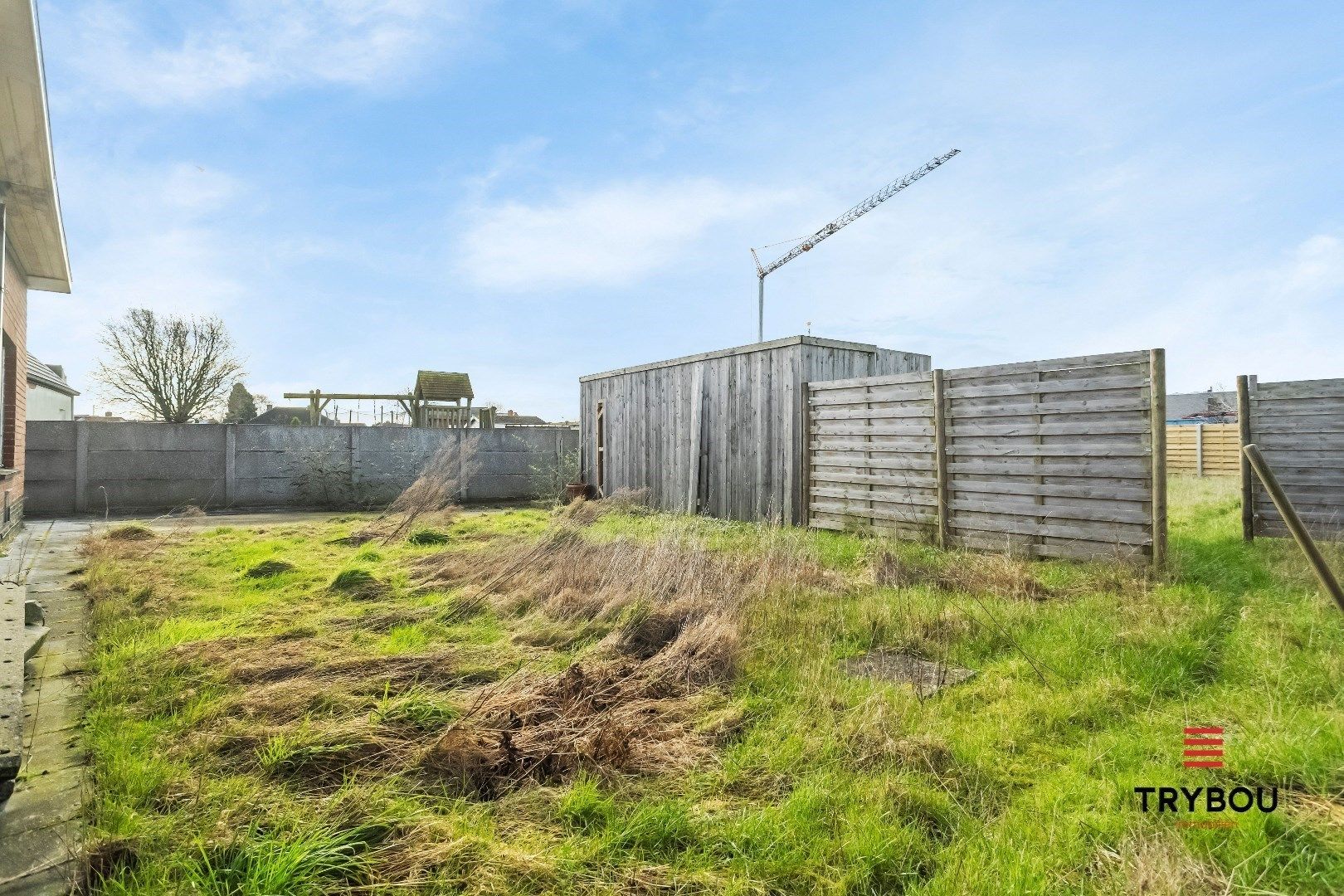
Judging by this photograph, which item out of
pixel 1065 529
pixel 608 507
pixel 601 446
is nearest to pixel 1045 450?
pixel 1065 529

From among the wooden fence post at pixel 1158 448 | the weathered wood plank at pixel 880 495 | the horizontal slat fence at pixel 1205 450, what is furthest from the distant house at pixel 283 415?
the horizontal slat fence at pixel 1205 450

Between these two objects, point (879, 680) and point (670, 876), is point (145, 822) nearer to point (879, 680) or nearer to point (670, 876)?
point (670, 876)

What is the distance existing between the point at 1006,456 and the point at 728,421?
4092 millimetres

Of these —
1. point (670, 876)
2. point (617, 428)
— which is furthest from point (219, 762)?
point (617, 428)

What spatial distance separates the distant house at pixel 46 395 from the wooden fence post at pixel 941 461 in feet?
51.4

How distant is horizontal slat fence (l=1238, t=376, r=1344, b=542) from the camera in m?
7.30

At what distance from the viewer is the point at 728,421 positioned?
9578mm

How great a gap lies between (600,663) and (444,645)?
1.08 meters

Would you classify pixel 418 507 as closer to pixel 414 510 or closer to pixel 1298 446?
pixel 414 510

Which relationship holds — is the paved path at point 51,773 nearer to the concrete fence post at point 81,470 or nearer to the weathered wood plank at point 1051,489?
the weathered wood plank at point 1051,489

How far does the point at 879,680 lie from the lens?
319 cm

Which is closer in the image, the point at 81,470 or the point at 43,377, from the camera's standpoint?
the point at 81,470

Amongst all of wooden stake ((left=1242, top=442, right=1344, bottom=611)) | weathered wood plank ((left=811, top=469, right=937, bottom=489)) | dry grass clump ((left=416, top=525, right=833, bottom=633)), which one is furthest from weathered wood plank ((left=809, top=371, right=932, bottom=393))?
wooden stake ((left=1242, top=442, right=1344, bottom=611))

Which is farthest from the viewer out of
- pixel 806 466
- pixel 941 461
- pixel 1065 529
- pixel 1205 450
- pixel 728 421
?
pixel 1205 450
